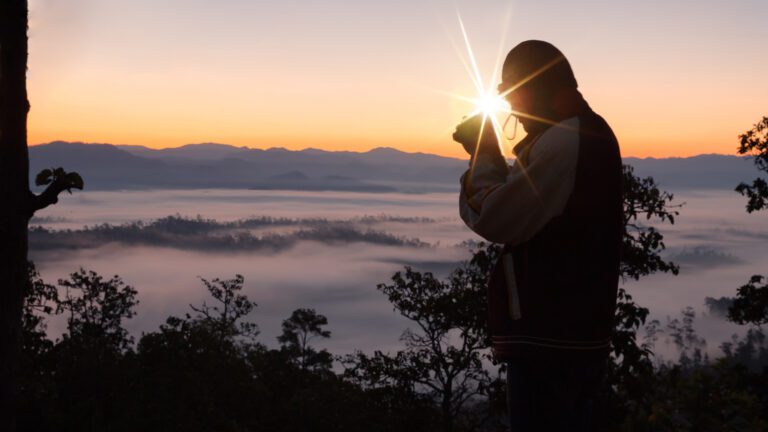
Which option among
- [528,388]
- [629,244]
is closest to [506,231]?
[528,388]

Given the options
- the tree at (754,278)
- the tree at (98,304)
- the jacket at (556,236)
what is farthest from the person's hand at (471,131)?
the tree at (98,304)

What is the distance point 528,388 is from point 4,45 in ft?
12.1

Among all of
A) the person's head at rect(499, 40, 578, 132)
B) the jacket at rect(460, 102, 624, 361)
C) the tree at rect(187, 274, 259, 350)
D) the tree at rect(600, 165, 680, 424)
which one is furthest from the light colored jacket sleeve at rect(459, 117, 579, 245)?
the tree at rect(187, 274, 259, 350)

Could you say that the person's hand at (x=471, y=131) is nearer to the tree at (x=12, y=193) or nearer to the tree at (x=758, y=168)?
the tree at (x=12, y=193)

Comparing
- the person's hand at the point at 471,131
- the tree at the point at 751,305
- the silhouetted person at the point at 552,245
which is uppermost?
the person's hand at the point at 471,131

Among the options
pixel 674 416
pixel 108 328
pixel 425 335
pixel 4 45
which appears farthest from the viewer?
pixel 108 328

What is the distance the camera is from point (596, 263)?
2.38m

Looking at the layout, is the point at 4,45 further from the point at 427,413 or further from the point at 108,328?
the point at 108,328

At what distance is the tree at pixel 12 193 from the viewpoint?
12.3 ft

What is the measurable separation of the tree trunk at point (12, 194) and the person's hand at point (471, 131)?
2.75 meters

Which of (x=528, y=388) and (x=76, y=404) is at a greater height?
(x=528, y=388)

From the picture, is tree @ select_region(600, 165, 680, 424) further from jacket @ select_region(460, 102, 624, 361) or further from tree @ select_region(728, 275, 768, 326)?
jacket @ select_region(460, 102, 624, 361)

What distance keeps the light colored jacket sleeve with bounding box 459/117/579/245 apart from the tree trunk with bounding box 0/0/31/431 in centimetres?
295

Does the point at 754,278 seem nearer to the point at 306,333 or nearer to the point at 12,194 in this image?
the point at 12,194
